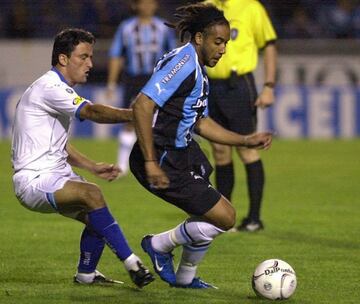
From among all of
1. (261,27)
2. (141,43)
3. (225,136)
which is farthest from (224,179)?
(141,43)

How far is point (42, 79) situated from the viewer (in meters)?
6.68

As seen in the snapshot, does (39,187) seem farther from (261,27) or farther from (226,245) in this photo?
(261,27)

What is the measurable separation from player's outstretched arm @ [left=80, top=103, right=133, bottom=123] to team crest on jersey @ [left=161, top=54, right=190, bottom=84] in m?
0.28

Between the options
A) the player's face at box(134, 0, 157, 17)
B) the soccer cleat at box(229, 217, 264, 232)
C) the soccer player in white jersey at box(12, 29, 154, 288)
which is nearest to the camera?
the soccer player in white jersey at box(12, 29, 154, 288)

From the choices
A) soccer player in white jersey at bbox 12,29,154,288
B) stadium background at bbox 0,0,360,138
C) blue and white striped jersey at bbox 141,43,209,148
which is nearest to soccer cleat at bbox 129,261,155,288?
soccer player in white jersey at bbox 12,29,154,288

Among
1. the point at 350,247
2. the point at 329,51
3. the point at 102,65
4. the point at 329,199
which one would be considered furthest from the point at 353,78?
the point at 350,247

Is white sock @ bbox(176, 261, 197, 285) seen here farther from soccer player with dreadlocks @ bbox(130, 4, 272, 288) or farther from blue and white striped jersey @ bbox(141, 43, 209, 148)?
blue and white striped jersey @ bbox(141, 43, 209, 148)

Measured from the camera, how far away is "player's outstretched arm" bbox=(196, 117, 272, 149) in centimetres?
650

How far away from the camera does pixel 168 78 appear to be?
6.18 meters

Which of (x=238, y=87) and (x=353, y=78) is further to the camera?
(x=353, y=78)

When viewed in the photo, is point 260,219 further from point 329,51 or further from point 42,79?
point 329,51

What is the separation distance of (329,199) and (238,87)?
2.76 metres

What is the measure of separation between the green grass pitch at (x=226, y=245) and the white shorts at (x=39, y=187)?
0.55m

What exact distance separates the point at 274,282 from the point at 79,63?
72.9 inches
